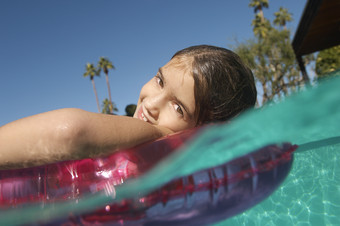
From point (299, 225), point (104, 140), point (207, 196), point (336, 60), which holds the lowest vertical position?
point (299, 225)

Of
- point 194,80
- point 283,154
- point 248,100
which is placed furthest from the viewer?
point 248,100

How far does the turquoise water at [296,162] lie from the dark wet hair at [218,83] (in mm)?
151

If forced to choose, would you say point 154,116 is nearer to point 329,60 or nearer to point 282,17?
point 329,60

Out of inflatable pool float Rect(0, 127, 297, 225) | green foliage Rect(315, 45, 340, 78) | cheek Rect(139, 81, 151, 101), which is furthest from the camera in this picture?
green foliage Rect(315, 45, 340, 78)

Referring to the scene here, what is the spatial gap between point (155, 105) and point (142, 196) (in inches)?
31.5

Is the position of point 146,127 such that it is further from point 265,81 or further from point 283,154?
point 265,81

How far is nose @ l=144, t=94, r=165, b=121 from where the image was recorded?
79.7 inches

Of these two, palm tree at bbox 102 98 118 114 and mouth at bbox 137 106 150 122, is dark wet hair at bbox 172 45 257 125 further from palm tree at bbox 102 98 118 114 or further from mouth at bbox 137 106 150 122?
palm tree at bbox 102 98 118 114

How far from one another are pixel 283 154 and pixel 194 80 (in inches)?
30.6

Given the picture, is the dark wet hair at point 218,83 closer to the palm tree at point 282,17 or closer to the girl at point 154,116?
the girl at point 154,116

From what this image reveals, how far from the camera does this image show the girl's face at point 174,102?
77.4 inches

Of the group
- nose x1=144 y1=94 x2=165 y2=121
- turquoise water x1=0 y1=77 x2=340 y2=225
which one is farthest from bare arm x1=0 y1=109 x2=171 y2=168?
nose x1=144 y1=94 x2=165 y2=121

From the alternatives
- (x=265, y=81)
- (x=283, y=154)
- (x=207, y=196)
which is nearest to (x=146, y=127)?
(x=207, y=196)

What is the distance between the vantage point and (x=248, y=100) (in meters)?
2.33
